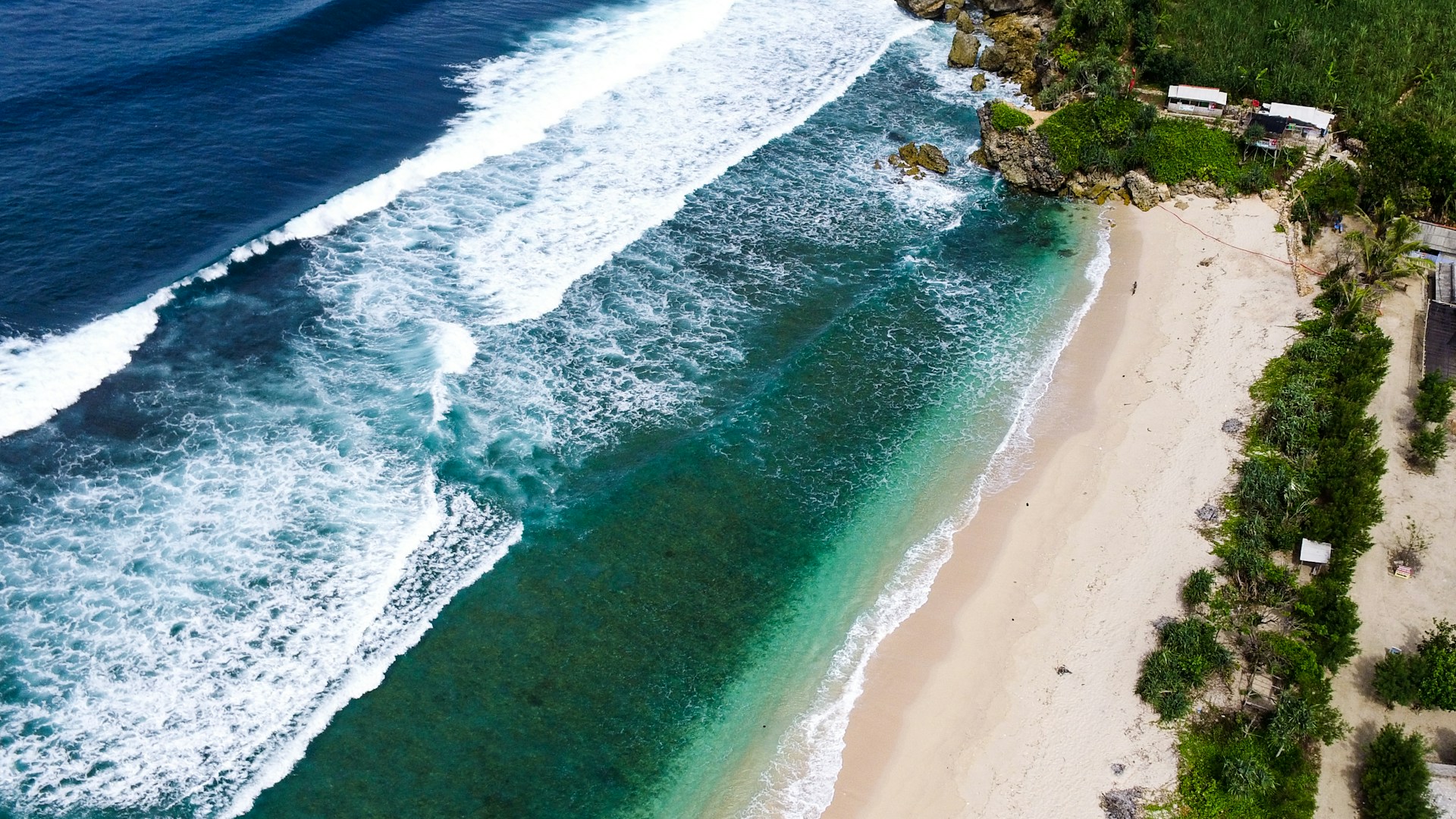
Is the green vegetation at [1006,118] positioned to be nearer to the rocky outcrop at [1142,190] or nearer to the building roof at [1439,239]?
the rocky outcrop at [1142,190]

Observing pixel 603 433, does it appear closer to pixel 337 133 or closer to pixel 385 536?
pixel 385 536

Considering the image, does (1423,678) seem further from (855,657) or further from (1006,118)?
(1006,118)

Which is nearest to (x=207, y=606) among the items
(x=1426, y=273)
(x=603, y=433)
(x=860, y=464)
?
(x=603, y=433)

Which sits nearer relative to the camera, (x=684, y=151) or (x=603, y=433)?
(x=603, y=433)

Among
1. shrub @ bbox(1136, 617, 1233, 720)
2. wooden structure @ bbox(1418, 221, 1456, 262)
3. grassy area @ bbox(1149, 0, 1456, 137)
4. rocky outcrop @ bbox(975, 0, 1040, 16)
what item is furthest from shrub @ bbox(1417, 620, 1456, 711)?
rocky outcrop @ bbox(975, 0, 1040, 16)

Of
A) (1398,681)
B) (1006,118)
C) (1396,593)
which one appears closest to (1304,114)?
(1006,118)

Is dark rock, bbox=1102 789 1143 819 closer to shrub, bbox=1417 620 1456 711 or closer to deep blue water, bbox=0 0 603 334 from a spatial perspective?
shrub, bbox=1417 620 1456 711
